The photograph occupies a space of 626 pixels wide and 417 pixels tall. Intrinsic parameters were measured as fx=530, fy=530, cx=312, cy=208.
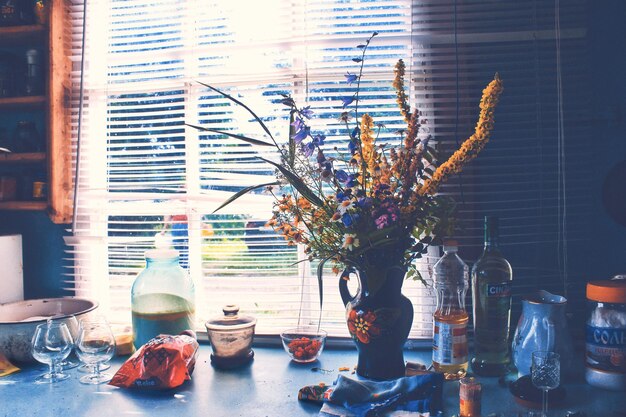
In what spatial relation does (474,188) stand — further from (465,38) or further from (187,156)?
(187,156)

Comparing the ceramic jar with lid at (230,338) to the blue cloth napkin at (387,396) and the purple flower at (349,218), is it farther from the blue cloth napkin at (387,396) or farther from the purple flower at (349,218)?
the purple flower at (349,218)

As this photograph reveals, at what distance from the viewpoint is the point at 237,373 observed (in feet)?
5.11

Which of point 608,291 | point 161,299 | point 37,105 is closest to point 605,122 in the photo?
point 608,291

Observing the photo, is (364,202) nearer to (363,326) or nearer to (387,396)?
(363,326)

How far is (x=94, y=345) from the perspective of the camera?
4.91 feet

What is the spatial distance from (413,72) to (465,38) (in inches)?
7.6

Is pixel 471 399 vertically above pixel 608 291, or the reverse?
pixel 608 291

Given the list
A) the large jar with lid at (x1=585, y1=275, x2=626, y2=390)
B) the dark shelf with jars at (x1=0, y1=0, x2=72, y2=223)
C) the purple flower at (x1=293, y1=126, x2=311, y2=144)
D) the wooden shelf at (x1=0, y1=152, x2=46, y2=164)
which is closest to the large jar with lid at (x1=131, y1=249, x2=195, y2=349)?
the dark shelf with jars at (x1=0, y1=0, x2=72, y2=223)

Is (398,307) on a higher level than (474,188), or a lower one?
lower

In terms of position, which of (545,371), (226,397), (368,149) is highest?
(368,149)

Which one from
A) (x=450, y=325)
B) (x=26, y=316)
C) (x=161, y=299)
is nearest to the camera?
(x=450, y=325)

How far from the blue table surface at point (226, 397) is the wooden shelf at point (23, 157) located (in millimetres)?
726

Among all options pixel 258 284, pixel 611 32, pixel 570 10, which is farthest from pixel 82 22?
pixel 611 32

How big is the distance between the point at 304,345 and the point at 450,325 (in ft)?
1.50
